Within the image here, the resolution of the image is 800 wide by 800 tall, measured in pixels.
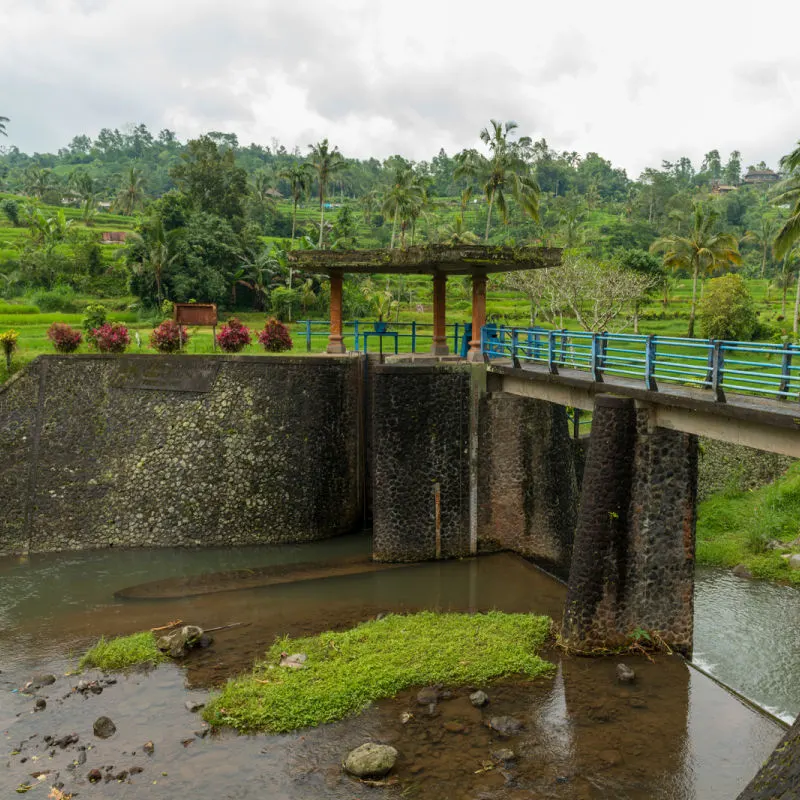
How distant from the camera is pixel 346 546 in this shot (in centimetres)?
1723

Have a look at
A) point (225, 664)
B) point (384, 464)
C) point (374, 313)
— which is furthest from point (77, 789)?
point (374, 313)

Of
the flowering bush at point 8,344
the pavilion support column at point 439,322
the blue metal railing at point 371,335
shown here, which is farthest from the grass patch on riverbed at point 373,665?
the flowering bush at point 8,344

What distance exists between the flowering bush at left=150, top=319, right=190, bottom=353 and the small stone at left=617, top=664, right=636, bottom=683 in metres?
13.7

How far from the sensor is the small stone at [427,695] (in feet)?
33.2

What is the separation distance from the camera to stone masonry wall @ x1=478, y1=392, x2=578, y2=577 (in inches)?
649

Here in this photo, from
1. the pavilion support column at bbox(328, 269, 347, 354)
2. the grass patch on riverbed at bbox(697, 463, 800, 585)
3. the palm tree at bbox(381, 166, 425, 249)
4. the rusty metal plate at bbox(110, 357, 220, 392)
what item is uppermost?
the palm tree at bbox(381, 166, 425, 249)

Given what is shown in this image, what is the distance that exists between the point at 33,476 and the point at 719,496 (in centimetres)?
1985

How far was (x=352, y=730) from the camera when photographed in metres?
9.54

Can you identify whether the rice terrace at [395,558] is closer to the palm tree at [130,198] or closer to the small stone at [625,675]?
the small stone at [625,675]

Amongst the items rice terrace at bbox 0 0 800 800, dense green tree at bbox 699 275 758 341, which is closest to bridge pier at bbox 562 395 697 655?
rice terrace at bbox 0 0 800 800

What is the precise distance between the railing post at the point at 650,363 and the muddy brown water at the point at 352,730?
4.47 metres

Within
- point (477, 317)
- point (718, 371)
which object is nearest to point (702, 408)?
point (718, 371)

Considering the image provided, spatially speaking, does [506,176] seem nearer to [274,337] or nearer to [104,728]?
[274,337]

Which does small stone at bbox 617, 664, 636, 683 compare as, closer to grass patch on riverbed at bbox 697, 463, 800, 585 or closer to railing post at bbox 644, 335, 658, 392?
railing post at bbox 644, 335, 658, 392
